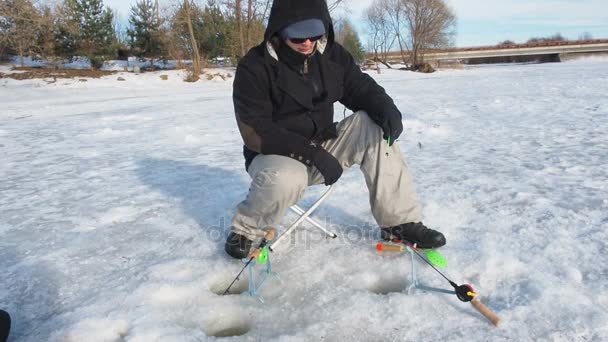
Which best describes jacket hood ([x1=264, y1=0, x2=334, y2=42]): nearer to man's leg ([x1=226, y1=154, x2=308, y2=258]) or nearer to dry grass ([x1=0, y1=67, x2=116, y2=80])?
man's leg ([x1=226, y1=154, x2=308, y2=258])

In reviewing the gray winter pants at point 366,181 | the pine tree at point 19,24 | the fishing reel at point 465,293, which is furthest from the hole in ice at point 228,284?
the pine tree at point 19,24

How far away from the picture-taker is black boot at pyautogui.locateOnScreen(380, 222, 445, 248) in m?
2.16

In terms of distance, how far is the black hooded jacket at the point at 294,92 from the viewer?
84.8 inches

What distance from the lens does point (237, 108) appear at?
222cm

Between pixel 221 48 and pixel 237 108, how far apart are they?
2919cm

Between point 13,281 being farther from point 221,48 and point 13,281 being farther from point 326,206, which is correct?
point 221,48

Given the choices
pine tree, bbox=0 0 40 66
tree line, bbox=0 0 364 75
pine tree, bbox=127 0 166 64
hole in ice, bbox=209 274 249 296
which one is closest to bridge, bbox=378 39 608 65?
tree line, bbox=0 0 364 75

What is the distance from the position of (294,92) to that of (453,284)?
4.14 ft

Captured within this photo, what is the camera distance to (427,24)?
4475cm

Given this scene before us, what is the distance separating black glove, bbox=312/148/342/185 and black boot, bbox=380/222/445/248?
475mm

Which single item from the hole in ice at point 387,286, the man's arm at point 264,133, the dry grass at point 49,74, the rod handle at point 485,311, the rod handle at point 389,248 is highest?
the dry grass at point 49,74

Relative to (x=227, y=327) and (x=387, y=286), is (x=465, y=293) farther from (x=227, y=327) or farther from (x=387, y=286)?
(x=227, y=327)

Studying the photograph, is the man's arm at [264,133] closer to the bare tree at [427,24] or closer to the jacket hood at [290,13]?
the jacket hood at [290,13]

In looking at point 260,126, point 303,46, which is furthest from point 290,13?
point 260,126
